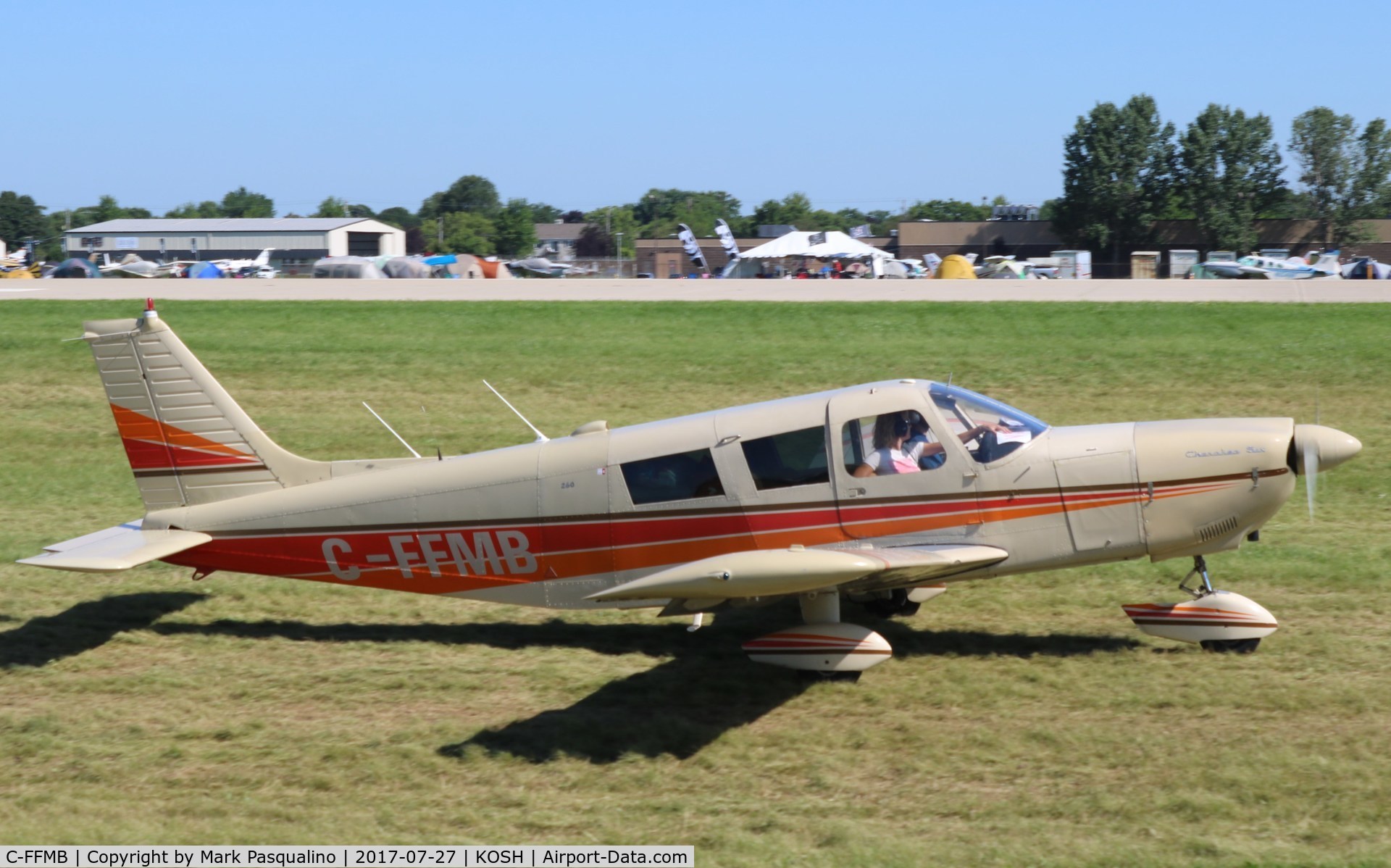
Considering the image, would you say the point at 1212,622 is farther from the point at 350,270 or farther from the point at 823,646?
the point at 350,270

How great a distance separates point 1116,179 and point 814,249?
48797 mm

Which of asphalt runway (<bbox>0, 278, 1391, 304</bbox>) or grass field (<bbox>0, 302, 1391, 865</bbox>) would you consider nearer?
grass field (<bbox>0, 302, 1391, 865</bbox>)

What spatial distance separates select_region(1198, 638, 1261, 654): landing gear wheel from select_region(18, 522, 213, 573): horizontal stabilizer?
7336 millimetres

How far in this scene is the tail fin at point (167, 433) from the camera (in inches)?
376

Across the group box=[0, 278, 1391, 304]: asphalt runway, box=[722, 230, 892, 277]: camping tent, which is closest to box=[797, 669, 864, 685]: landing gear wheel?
box=[0, 278, 1391, 304]: asphalt runway

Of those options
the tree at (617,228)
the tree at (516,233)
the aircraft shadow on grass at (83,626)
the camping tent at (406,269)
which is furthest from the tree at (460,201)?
the aircraft shadow on grass at (83,626)

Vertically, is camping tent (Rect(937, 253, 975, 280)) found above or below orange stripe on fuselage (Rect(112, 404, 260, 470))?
above

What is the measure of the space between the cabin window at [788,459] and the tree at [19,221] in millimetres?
150546

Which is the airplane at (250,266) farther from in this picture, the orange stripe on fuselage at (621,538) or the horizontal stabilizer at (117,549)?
the orange stripe on fuselage at (621,538)

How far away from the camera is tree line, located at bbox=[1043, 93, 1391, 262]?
95.6 meters

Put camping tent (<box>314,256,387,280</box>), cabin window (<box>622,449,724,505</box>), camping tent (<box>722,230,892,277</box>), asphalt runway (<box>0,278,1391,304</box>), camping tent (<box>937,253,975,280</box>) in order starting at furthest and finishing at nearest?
camping tent (<box>722,230,892,277</box>)
camping tent (<box>314,256,387,280</box>)
camping tent (<box>937,253,975,280</box>)
asphalt runway (<box>0,278,1391,304</box>)
cabin window (<box>622,449,724,505</box>)

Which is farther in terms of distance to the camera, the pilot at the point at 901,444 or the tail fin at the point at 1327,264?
the tail fin at the point at 1327,264

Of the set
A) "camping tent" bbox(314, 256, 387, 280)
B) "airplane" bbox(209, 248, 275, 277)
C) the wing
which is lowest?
the wing

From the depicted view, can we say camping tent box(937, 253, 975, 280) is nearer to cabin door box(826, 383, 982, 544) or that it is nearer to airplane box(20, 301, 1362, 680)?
airplane box(20, 301, 1362, 680)
